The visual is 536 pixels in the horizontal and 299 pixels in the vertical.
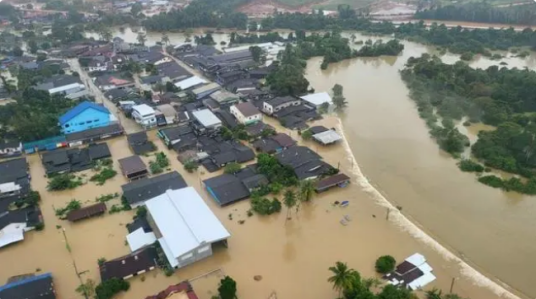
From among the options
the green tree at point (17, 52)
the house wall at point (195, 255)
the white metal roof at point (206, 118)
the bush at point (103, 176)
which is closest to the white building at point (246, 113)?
the white metal roof at point (206, 118)

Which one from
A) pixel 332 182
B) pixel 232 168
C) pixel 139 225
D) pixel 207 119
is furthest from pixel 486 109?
pixel 139 225

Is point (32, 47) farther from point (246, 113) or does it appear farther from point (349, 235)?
point (349, 235)

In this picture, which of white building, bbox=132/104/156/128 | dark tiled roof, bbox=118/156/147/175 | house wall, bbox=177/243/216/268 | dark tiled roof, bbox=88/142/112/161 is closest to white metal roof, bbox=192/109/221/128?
white building, bbox=132/104/156/128

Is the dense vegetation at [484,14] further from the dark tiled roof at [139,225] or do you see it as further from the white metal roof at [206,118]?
the dark tiled roof at [139,225]

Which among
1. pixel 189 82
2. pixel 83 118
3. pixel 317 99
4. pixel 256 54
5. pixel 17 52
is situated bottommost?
pixel 317 99

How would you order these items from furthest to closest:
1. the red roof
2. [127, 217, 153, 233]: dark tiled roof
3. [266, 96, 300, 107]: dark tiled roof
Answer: [266, 96, 300, 107]: dark tiled roof, [127, 217, 153, 233]: dark tiled roof, the red roof

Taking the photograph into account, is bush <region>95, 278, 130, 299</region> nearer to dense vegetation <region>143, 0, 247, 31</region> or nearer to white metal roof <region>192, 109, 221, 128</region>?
white metal roof <region>192, 109, 221, 128</region>
